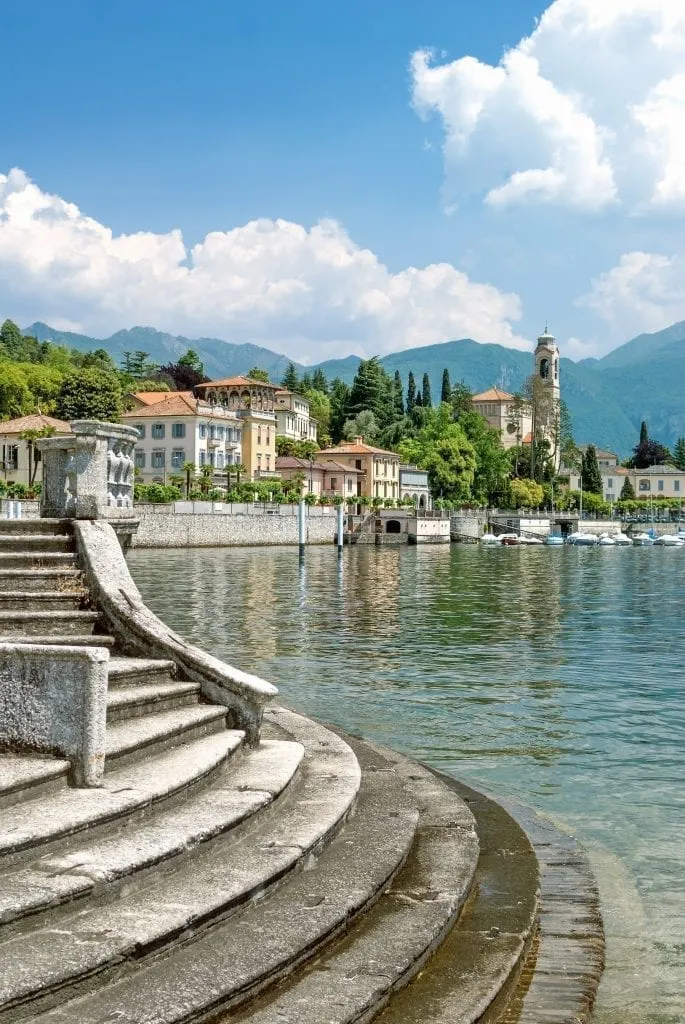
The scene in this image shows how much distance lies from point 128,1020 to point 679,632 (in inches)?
928

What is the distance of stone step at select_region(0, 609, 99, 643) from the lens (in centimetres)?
882

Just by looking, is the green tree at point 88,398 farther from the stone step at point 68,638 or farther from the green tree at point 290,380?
the stone step at point 68,638

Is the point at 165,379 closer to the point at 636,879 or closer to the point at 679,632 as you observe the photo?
the point at 679,632

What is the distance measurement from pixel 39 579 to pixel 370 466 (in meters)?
116

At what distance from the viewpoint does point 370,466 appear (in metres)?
125

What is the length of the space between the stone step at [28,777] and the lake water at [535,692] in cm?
323

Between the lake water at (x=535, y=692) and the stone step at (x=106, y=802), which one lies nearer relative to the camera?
the stone step at (x=106, y=802)

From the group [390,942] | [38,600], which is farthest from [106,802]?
[38,600]

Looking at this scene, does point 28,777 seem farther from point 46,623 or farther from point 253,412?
point 253,412

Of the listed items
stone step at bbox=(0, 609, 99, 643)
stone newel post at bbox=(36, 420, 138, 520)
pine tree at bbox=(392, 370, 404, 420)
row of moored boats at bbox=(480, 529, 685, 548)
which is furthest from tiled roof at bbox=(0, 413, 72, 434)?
pine tree at bbox=(392, 370, 404, 420)

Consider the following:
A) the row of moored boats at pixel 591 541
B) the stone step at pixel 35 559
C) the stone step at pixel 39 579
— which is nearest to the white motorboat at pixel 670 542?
the row of moored boats at pixel 591 541

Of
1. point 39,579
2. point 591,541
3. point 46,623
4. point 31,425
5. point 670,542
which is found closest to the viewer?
point 46,623

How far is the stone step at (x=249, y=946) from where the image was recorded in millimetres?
4090

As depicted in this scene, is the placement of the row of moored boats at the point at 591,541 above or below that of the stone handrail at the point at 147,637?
below
